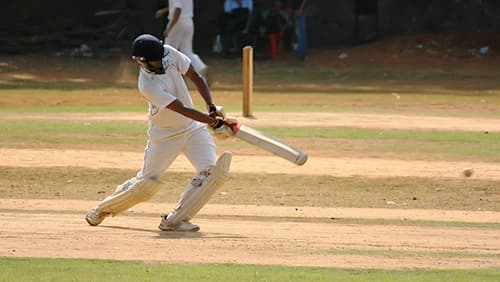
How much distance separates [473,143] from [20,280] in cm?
1061

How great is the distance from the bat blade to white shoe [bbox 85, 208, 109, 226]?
164cm

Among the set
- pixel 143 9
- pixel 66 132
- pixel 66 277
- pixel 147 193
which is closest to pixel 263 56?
pixel 143 9

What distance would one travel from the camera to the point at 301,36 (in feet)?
99.9

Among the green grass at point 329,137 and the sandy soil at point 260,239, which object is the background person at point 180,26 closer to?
the green grass at point 329,137

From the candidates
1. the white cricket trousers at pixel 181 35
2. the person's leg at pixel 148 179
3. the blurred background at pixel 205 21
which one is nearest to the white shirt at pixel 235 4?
the blurred background at pixel 205 21

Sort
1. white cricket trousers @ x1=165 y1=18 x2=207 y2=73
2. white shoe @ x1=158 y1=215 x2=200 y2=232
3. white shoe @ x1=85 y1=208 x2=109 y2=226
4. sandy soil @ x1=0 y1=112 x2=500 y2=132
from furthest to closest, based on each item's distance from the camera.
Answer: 1. white cricket trousers @ x1=165 y1=18 x2=207 y2=73
2. sandy soil @ x1=0 y1=112 x2=500 y2=132
3. white shoe @ x1=85 y1=208 x2=109 y2=226
4. white shoe @ x1=158 y1=215 x2=200 y2=232

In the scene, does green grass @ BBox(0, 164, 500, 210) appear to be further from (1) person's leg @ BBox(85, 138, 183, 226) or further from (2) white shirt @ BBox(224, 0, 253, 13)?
(2) white shirt @ BBox(224, 0, 253, 13)

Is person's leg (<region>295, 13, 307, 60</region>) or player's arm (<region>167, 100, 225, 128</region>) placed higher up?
player's arm (<region>167, 100, 225, 128</region>)

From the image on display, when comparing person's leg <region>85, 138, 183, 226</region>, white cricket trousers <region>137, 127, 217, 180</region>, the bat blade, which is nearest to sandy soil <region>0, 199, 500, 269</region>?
person's leg <region>85, 138, 183, 226</region>

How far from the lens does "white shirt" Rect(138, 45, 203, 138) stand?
35.5 ft

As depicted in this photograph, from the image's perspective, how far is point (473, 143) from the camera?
18.3 meters

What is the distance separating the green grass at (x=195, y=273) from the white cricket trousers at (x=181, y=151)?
1695 millimetres

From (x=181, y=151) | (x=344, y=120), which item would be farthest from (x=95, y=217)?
(x=344, y=120)

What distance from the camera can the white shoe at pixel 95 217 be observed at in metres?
11.6
